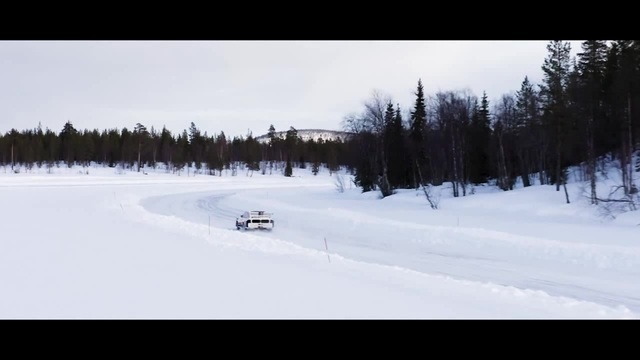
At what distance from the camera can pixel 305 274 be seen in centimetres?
906

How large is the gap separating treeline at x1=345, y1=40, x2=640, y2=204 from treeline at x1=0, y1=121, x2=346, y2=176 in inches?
1749

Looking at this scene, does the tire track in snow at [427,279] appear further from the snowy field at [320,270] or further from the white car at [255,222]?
the white car at [255,222]

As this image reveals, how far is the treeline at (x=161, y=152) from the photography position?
105m

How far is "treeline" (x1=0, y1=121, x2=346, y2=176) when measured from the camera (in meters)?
105

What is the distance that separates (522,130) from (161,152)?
314ft

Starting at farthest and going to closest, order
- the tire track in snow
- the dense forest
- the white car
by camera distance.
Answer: the dense forest
the white car
the tire track in snow

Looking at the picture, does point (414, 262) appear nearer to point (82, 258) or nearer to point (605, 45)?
point (82, 258)

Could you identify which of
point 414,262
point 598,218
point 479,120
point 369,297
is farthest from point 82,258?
point 479,120

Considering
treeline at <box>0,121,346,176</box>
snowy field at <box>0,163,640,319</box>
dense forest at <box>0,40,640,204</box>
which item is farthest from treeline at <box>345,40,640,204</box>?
treeline at <box>0,121,346,176</box>

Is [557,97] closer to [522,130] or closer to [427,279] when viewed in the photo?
[522,130]

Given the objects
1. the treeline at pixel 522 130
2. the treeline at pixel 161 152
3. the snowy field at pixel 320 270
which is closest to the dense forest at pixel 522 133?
the treeline at pixel 522 130

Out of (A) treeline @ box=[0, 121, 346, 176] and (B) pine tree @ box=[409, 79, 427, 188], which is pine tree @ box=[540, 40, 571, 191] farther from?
(A) treeline @ box=[0, 121, 346, 176]

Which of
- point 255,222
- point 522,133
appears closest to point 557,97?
point 522,133
